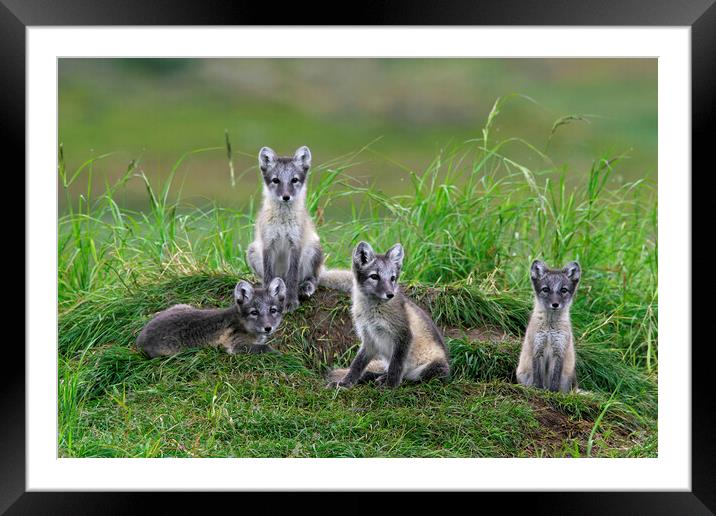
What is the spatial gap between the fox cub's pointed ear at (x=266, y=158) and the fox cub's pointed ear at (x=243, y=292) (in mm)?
963

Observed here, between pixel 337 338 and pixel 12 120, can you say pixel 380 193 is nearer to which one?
pixel 337 338

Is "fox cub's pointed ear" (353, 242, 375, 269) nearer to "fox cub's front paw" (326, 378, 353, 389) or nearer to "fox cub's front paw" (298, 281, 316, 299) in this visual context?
"fox cub's front paw" (326, 378, 353, 389)

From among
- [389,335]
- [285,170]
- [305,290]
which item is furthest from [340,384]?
[285,170]

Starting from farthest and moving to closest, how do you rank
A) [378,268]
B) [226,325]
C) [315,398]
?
[226,325], [378,268], [315,398]

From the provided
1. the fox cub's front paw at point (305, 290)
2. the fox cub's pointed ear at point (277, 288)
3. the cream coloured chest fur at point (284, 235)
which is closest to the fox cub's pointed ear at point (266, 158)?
the cream coloured chest fur at point (284, 235)

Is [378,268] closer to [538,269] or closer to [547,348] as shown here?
[538,269]

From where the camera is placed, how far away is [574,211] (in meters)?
9.40

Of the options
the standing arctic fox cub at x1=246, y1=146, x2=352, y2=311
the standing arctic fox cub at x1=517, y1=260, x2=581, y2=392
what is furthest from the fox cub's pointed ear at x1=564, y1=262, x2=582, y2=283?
the standing arctic fox cub at x1=246, y1=146, x2=352, y2=311

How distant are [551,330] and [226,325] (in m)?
2.56

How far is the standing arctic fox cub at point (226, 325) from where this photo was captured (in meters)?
7.44

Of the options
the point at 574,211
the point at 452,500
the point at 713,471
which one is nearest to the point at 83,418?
the point at 452,500

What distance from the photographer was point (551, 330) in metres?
7.27

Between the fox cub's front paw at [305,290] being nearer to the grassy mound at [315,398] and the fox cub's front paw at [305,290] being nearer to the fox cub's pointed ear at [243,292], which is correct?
the grassy mound at [315,398]
